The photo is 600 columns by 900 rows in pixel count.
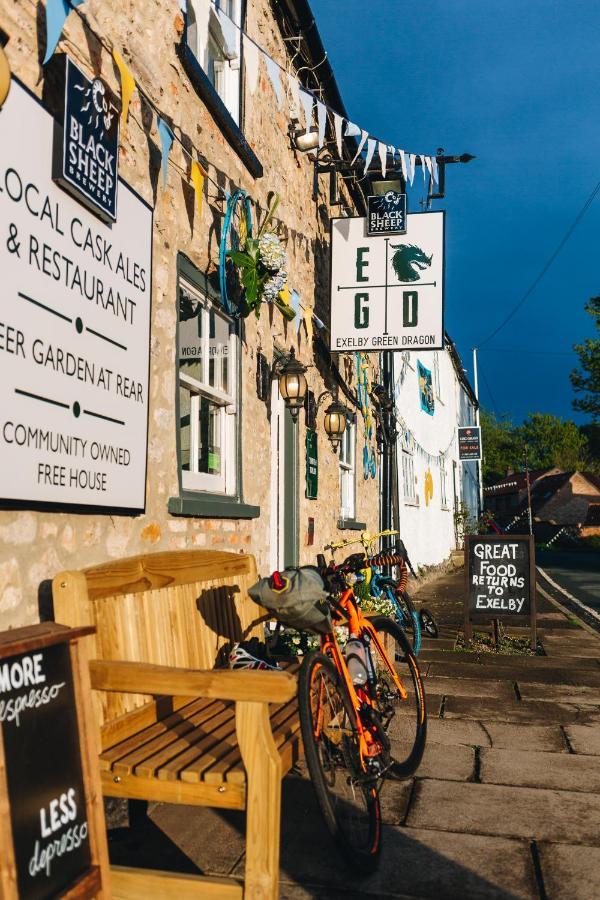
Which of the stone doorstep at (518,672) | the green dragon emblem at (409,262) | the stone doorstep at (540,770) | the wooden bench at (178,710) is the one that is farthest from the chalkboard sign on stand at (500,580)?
the wooden bench at (178,710)

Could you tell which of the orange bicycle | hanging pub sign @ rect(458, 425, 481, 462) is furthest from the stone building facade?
hanging pub sign @ rect(458, 425, 481, 462)

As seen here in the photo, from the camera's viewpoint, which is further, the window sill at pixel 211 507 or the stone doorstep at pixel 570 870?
the window sill at pixel 211 507

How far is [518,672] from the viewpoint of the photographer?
693 cm

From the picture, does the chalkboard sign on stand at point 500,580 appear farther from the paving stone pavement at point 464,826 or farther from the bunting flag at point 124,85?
the bunting flag at point 124,85

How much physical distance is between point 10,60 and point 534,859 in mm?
3704

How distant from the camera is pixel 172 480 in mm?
4699

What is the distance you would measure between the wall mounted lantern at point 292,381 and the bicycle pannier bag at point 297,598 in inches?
149

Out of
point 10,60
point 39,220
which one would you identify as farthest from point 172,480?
point 10,60

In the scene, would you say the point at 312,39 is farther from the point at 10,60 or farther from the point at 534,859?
the point at 534,859

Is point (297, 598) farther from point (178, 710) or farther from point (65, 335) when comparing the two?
point (65, 335)

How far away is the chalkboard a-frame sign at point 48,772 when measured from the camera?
2158mm

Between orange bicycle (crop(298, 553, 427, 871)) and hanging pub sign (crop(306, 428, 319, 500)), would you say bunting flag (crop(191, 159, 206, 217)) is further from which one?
hanging pub sign (crop(306, 428, 319, 500))

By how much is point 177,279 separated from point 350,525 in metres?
6.17

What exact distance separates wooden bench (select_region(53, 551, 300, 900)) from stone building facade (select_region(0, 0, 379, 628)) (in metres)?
0.28
